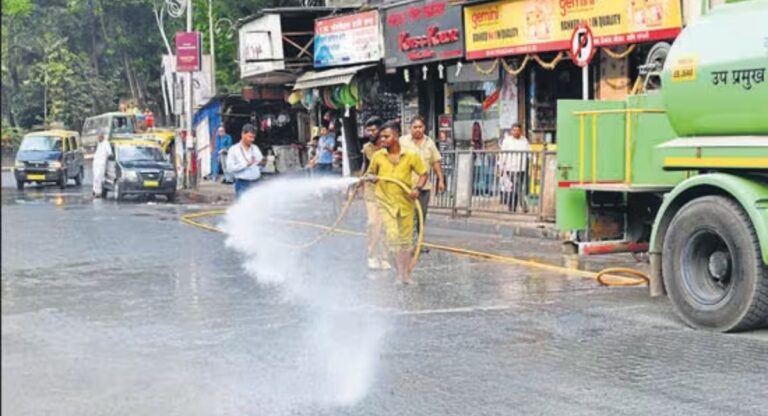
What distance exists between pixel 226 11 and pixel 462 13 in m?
15.7

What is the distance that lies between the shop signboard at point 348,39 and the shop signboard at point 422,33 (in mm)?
518

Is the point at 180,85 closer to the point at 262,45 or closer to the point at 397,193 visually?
the point at 262,45

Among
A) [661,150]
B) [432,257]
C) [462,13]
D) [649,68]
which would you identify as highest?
[462,13]

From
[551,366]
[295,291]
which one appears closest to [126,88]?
[295,291]

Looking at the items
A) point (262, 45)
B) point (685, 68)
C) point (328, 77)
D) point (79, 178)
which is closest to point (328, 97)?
point (328, 77)

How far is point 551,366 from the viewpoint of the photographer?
23.6ft

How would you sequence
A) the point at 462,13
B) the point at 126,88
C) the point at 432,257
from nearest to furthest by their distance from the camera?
the point at 126,88, the point at 432,257, the point at 462,13

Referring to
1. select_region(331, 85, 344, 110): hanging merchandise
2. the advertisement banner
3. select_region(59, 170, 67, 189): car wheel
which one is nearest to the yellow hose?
the advertisement banner

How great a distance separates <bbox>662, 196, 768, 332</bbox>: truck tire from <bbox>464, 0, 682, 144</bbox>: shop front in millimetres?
7264

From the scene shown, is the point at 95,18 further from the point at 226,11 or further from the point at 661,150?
the point at 226,11

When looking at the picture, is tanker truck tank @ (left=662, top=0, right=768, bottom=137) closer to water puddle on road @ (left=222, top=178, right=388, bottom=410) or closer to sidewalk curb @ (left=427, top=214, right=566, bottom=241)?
water puddle on road @ (left=222, top=178, right=388, bottom=410)

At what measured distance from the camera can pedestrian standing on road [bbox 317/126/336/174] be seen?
27094 millimetres

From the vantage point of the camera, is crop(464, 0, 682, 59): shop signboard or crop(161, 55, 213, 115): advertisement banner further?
crop(161, 55, 213, 115): advertisement banner

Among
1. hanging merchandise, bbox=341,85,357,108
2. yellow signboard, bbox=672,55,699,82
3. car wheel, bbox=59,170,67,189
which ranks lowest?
car wheel, bbox=59,170,67,189
